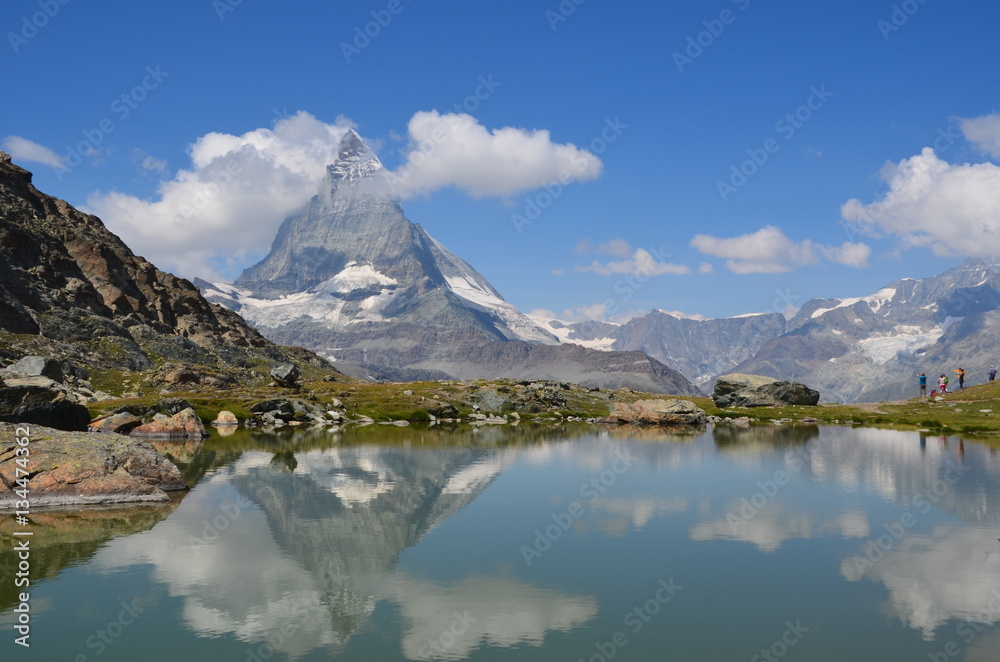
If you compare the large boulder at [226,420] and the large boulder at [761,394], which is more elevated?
the large boulder at [761,394]

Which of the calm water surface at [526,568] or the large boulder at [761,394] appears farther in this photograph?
the large boulder at [761,394]

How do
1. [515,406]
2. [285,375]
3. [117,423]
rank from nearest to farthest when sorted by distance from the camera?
[117,423] < [515,406] < [285,375]

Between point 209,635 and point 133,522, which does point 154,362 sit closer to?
point 133,522

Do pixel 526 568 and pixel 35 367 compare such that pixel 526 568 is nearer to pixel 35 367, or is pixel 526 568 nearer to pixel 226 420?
pixel 226 420

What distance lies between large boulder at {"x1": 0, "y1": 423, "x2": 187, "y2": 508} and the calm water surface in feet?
5.36

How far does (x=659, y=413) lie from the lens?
4995 inches

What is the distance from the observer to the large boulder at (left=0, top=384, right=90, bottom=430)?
56.2 meters

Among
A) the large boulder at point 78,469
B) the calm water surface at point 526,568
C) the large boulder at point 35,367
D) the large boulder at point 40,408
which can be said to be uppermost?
the large boulder at point 35,367

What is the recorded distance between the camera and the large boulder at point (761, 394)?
15362 centimetres

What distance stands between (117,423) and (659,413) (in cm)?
8277

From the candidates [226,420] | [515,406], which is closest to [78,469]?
[226,420]

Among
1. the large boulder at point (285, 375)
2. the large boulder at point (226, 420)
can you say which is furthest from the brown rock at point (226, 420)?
the large boulder at point (285, 375)

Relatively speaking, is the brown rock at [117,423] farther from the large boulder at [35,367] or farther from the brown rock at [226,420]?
the brown rock at [226,420]

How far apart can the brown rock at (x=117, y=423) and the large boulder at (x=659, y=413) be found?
75.6m
